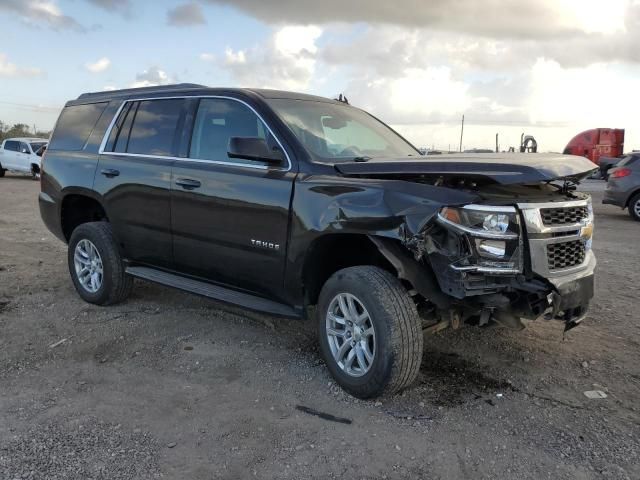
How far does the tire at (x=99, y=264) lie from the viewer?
5.34m

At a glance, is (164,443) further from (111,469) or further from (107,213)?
(107,213)

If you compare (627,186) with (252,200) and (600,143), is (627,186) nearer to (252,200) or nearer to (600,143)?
(252,200)

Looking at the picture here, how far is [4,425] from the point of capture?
333 cm

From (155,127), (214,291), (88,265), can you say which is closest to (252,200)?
(214,291)

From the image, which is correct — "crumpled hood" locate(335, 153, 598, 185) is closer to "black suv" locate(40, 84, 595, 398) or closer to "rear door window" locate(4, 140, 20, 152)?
"black suv" locate(40, 84, 595, 398)

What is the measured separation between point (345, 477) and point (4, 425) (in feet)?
6.57

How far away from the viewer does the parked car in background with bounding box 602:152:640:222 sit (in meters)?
12.5

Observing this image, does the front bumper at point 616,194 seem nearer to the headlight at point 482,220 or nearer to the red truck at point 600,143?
the headlight at point 482,220

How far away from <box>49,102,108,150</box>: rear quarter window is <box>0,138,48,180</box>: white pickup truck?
18.0 m

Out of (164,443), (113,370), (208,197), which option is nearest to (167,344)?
(113,370)

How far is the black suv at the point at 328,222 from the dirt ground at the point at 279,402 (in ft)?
1.27

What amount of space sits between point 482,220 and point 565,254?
711 millimetres

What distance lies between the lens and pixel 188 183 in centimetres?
459

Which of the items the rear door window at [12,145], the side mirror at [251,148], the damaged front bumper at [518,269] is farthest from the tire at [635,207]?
the rear door window at [12,145]
